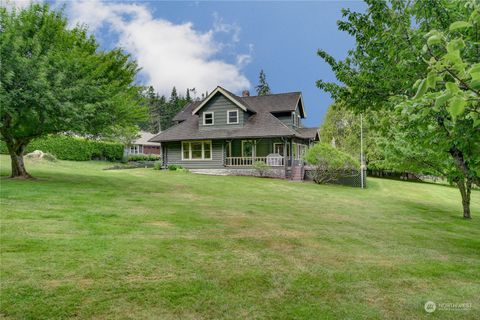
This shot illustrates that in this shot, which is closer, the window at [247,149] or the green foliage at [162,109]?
the window at [247,149]

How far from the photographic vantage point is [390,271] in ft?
17.9

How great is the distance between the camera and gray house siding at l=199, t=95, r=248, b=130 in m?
29.5

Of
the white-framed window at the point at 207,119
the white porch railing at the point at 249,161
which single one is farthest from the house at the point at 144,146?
the white porch railing at the point at 249,161

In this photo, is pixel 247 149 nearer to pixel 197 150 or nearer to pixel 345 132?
pixel 197 150

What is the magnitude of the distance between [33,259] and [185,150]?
26.7m

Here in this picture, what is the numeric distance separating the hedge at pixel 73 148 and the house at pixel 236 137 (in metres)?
9.14

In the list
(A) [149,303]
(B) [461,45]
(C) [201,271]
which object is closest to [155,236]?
(C) [201,271]

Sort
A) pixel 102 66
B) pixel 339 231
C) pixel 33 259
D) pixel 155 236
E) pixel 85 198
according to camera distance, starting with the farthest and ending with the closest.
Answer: pixel 102 66, pixel 85 198, pixel 339 231, pixel 155 236, pixel 33 259

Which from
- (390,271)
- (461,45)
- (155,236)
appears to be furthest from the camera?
(155,236)

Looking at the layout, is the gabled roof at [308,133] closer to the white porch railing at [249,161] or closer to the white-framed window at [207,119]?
the white porch railing at [249,161]

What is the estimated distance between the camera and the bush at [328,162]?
2428cm

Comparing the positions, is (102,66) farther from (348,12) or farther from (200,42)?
(200,42)

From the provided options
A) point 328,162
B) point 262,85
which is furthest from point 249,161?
point 262,85

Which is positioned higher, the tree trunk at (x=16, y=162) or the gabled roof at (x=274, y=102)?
the gabled roof at (x=274, y=102)
